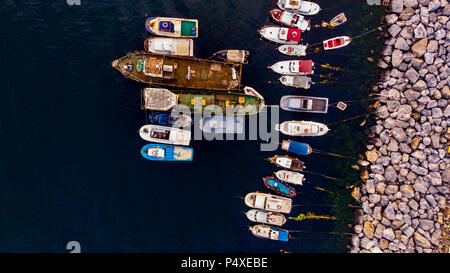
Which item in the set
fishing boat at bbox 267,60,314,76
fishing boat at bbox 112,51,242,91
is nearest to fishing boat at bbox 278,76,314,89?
fishing boat at bbox 267,60,314,76

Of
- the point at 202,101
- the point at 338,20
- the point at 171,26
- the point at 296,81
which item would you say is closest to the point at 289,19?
the point at 338,20

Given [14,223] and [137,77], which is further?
[14,223]

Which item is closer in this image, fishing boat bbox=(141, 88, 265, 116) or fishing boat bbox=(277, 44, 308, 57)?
fishing boat bbox=(141, 88, 265, 116)

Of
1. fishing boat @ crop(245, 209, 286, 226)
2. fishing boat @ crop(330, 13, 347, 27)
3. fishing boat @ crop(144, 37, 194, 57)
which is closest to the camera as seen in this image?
fishing boat @ crop(144, 37, 194, 57)

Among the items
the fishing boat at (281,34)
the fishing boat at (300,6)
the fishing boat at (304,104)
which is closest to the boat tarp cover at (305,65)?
the fishing boat at (281,34)

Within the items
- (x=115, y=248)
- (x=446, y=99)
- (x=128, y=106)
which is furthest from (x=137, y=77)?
(x=446, y=99)

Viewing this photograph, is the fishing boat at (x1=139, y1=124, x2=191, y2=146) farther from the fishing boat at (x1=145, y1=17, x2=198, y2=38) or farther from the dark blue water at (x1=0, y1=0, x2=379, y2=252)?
the fishing boat at (x1=145, y1=17, x2=198, y2=38)

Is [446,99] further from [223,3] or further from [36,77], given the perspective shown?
[36,77]

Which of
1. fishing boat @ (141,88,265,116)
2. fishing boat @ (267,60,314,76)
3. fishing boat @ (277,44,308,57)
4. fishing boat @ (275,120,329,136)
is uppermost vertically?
fishing boat @ (277,44,308,57)
